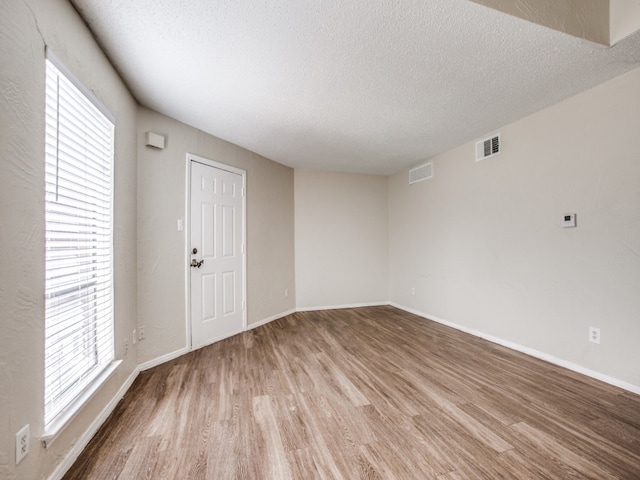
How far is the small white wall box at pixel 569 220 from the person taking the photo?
7.66 ft

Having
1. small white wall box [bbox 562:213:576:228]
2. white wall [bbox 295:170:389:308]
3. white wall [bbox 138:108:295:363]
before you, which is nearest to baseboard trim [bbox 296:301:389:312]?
white wall [bbox 295:170:389:308]

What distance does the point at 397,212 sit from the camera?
476 cm

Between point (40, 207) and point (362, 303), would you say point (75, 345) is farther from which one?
point (362, 303)

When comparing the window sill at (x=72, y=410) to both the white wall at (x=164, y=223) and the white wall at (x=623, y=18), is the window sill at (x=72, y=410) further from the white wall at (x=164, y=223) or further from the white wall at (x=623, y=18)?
the white wall at (x=623, y=18)

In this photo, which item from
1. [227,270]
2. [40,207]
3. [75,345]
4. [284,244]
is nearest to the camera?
[40,207]

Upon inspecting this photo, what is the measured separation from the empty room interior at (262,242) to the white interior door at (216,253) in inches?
1.0

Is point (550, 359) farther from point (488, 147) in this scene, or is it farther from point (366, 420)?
point (488, 147)

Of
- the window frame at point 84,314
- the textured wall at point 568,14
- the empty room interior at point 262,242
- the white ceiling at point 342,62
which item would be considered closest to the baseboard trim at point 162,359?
the empty room interior at point 262,242

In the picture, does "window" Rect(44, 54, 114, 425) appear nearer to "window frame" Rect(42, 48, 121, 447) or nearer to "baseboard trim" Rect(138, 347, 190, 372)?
"window frame" Rect(42, 48, 121, 447)

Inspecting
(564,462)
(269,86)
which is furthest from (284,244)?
(564,462)

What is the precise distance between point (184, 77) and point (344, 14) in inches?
50.8

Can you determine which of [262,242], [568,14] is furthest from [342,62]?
[262,242]

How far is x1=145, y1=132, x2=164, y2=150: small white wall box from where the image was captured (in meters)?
2.46

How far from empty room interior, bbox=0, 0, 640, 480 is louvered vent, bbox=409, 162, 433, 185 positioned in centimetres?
26
